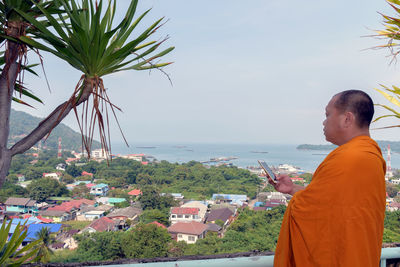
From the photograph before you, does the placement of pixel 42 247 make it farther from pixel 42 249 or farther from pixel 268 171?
pixel 268 171

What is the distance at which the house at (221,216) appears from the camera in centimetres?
2477

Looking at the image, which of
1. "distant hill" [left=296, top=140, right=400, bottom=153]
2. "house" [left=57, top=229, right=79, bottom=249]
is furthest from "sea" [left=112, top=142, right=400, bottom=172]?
"house" [left=57, top=229, right=79, bottom=249]

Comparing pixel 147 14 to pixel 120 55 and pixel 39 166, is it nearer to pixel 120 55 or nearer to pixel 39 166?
pixel 120 55

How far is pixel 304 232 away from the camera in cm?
93

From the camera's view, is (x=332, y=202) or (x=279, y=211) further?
(x=279, y=211)

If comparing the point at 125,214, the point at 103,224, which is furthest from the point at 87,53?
the point at 125,214

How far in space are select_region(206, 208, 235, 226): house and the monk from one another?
966 inches

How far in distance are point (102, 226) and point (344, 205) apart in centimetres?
2376

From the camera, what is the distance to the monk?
863 mm

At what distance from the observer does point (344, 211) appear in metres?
0.86

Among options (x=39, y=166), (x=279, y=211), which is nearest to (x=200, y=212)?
(x=279, y=211)

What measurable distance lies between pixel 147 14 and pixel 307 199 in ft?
3.82

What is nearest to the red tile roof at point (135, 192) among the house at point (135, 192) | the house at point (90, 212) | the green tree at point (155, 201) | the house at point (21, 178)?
the house at point (135, 192)

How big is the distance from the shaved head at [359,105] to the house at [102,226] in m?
22.6
